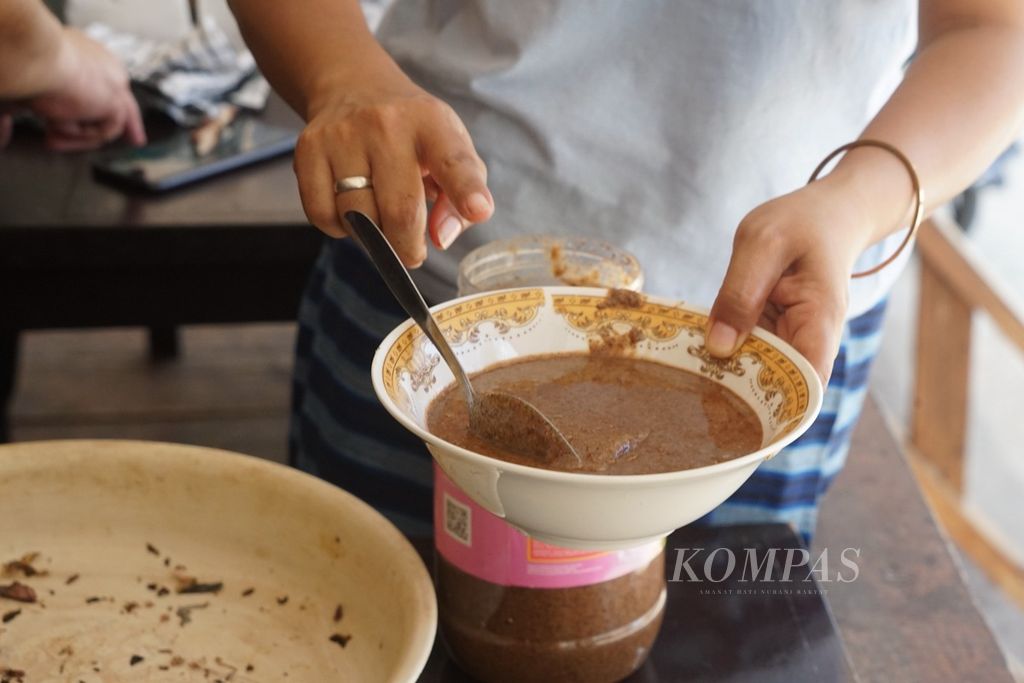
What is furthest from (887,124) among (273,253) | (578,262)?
(273,253)

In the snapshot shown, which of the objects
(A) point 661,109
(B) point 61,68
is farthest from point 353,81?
(B) point 61,68

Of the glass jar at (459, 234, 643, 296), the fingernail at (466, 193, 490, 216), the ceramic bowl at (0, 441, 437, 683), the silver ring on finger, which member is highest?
the fingernail at (466, 193, 490, 216)

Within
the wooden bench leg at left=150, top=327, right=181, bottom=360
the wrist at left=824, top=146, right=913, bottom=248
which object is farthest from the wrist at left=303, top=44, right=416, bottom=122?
the wooden bench leg at left=150, top=327, right=181, bottom=360

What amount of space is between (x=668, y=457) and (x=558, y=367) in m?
0.14

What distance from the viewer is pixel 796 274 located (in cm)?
80

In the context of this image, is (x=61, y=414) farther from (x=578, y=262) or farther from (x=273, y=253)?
(x=578, y=262)

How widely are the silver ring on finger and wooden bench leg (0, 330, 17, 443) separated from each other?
1596 mm

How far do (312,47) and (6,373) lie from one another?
5.06 feet

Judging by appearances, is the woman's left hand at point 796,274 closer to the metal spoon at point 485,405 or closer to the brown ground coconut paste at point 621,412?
the brown ground coconut paste at point 621,412

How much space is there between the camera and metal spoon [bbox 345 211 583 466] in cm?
68

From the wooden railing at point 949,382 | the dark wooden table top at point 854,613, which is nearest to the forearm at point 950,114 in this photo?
the dark wooden table top at point 854,613

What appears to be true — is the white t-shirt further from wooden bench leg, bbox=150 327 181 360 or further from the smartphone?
wooden bench leg, bbox=150 327 181 360

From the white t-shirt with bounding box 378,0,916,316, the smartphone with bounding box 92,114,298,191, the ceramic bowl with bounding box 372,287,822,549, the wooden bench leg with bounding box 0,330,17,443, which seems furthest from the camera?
the wooden bench leg with bounding box 0,330,17,443

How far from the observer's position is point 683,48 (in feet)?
3.28
